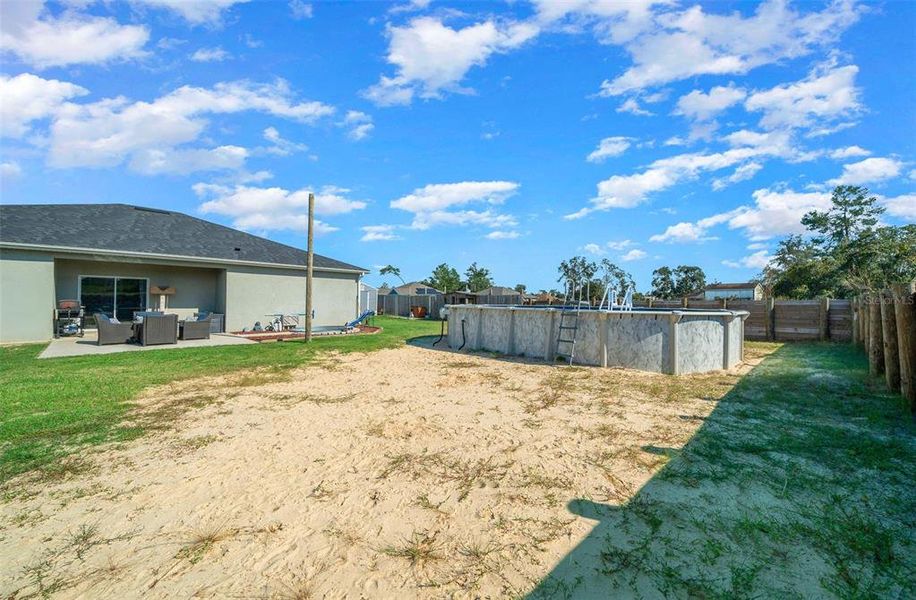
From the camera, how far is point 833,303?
1470 centimetres

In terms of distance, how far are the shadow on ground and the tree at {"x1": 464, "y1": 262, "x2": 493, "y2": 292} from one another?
45.9 metres

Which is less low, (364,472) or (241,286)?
(241,286)

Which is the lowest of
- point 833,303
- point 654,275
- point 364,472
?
point 364,472

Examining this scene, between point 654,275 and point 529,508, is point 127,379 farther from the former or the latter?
point 654,275

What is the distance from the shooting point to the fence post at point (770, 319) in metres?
15.8

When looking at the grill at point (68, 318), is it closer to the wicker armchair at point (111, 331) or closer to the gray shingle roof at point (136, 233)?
the gray shingle roof at point (136, 233)

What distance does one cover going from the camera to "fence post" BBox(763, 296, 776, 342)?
51.8ft

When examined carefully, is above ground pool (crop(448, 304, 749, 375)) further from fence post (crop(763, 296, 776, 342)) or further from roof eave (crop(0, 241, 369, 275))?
roof eave (crop(0, 241, 369, 275))

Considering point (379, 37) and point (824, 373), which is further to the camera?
point (379, 37)

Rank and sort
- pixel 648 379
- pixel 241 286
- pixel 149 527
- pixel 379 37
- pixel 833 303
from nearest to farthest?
pixel 149 527
pixel 648 379
pixel 379 37
pixel 833 303
pixel 241 286

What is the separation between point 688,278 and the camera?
50.0 meters

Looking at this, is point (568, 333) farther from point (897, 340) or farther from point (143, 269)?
point (143, 269)

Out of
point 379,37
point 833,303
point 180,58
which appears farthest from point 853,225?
point 180,58

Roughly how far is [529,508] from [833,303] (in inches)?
695
